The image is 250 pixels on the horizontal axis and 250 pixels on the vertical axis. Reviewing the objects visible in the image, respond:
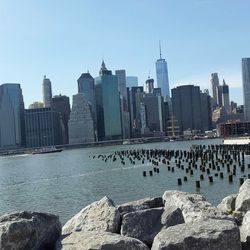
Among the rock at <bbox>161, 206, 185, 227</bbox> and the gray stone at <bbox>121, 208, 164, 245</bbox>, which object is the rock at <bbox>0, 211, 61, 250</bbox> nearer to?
the gray stone at <bbox>121, 208, 164, 245</bbox>

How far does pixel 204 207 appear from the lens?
39.2ft

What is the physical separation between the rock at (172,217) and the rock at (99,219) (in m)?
1.02

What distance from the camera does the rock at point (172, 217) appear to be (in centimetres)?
1105

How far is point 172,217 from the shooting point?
36.5 ft

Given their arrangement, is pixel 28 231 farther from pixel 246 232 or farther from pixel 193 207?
pixel 246 232

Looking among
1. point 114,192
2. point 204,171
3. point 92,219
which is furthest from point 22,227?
point 204,171

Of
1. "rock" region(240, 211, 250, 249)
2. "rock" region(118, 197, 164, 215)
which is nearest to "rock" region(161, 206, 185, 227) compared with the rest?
"rock" region(118, 197, 164, 215)

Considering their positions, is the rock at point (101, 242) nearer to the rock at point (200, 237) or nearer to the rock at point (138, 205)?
the rock at point (200, 237)

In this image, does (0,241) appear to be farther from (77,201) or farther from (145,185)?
(145,185)

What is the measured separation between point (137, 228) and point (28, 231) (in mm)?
2379

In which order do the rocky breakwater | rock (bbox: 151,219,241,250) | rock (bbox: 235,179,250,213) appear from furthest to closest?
rock (bbox: 235,179,250,213), the rocky breakwater, rock (bbox: 151,219,241,250)

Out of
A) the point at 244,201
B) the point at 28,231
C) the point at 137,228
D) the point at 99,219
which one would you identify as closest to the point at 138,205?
the point at 99,219

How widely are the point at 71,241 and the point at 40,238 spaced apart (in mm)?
950

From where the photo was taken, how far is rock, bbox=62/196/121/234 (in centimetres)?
1114
